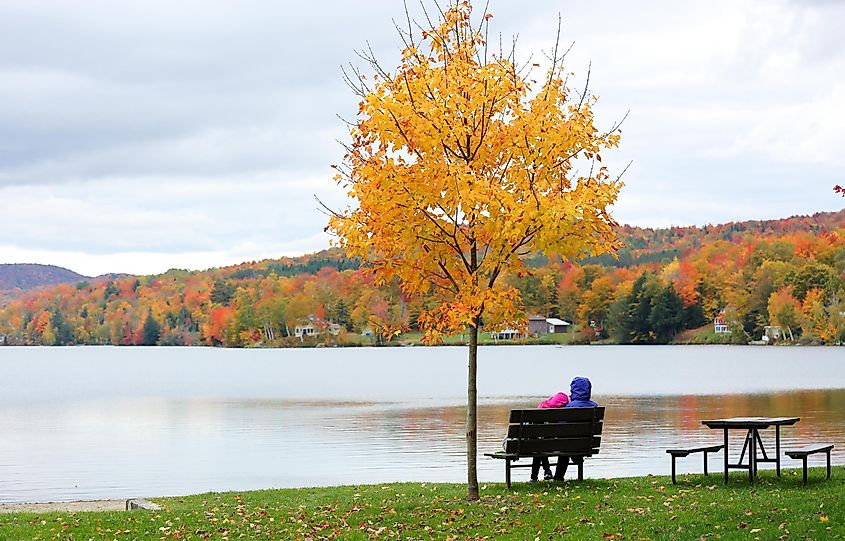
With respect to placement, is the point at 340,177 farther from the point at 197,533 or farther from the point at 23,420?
the point at 23,420

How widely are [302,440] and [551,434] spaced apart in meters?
18.3

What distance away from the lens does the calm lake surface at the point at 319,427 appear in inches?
993

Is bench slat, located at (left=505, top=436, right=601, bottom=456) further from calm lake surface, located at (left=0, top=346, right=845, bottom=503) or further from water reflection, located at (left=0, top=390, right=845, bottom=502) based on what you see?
water reflection, located at (left=0, top=390, right=845, bottom=502)

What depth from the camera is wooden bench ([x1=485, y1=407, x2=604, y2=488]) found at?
16.3 m

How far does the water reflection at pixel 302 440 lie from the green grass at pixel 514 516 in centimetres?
660

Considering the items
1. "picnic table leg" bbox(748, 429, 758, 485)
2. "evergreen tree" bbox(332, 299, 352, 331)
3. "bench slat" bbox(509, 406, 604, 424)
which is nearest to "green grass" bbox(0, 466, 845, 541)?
"picnic table leg" bbox(748, 429, 758, 485)

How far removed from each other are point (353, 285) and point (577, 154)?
162 meters

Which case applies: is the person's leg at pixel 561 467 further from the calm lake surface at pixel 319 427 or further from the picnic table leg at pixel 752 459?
the calm lake surface at pixel 319 427

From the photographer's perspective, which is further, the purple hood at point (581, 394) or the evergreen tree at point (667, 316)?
the evergreen tree at point (667, 316)

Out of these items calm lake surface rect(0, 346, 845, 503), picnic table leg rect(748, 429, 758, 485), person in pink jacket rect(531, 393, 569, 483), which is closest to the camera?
picnic table leg rect(748, 429, 758, 485)

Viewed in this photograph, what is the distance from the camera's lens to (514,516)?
541 inches

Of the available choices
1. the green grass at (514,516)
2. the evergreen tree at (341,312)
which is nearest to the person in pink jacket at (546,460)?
the green grass at (514,516)

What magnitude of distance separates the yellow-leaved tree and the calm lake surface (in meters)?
7.60

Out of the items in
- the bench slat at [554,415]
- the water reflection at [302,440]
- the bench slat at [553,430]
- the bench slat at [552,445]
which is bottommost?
the water reflection at [302,440]
